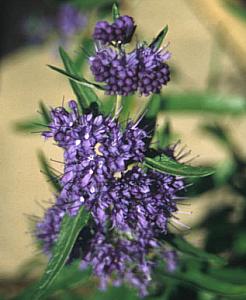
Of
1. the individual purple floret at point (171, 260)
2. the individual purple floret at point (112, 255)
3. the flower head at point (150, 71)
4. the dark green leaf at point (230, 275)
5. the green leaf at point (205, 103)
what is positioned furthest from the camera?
the green leaf at point (205, 103)

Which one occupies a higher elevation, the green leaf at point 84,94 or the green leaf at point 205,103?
the green leaf at point 84,94

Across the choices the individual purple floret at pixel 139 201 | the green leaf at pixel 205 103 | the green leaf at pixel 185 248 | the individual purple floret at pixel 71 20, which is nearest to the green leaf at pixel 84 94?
the individual purple floret at pixel 139 201

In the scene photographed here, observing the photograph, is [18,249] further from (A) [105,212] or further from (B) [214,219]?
(A) [105,212]

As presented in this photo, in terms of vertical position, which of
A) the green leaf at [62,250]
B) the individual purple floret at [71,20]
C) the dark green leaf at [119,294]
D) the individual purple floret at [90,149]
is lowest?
the dark green leaf at [119,294]

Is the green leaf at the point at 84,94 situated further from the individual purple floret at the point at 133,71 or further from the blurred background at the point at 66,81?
the blurred background at the point at 66,81

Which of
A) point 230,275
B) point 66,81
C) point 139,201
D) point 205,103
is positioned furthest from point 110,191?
point 66,81

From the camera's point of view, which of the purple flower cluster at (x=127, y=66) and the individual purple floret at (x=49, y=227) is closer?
the purple flower cluster at (x=127, y=66)
